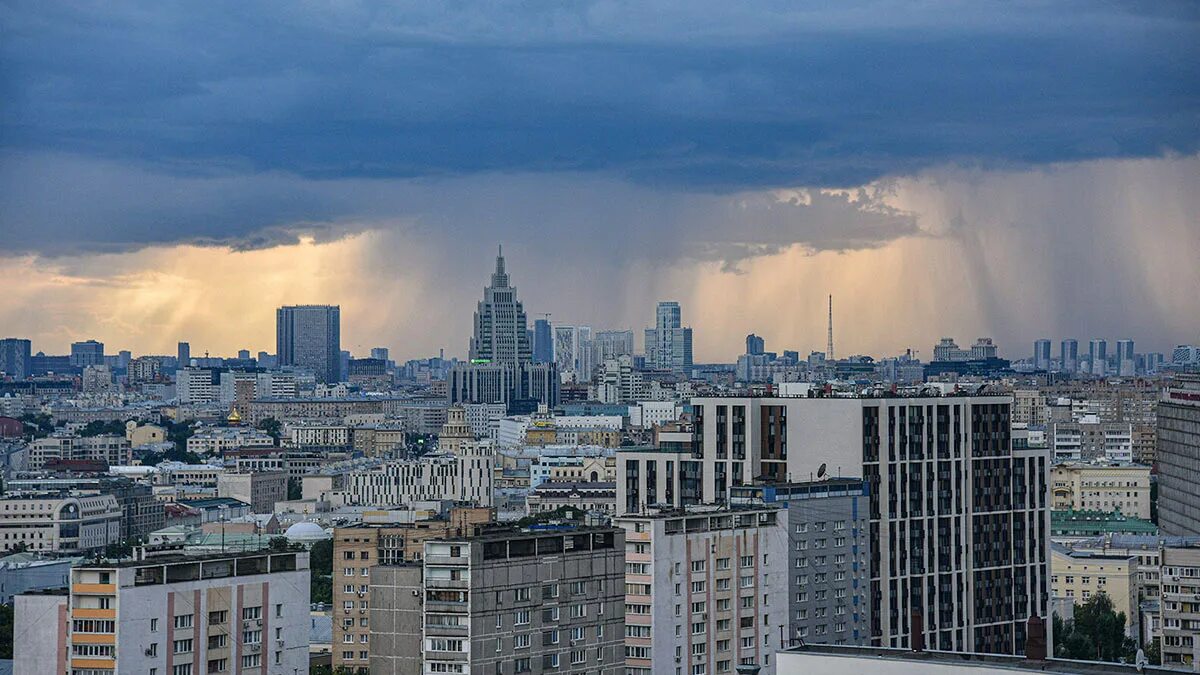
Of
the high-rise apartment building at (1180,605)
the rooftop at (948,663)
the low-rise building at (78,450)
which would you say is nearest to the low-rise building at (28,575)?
the high-rise apartment building at (1180,605)

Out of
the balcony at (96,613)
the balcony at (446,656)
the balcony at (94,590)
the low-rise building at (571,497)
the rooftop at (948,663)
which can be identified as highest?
the balcony at (94,590)

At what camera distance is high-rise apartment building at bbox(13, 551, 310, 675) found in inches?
1230

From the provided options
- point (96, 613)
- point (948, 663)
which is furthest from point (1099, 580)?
point (948, 663)

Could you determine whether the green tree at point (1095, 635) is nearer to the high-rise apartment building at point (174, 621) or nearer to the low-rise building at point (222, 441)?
the high-rise apartment building at point (174, 621)

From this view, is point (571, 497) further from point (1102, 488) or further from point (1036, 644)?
point (1036, 644)

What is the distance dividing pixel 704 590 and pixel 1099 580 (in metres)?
28.0

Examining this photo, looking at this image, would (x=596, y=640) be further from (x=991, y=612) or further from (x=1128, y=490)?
(x=1128, y=490)

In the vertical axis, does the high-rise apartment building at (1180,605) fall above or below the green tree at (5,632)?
above

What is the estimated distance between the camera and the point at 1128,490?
325 feet

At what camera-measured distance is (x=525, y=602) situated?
33031mm

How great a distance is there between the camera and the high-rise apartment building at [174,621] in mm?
31250

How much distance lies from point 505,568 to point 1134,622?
3361 cm

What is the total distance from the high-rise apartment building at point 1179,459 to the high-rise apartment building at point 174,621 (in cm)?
4655

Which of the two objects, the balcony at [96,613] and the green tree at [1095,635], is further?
the green tree at [1095,635]
